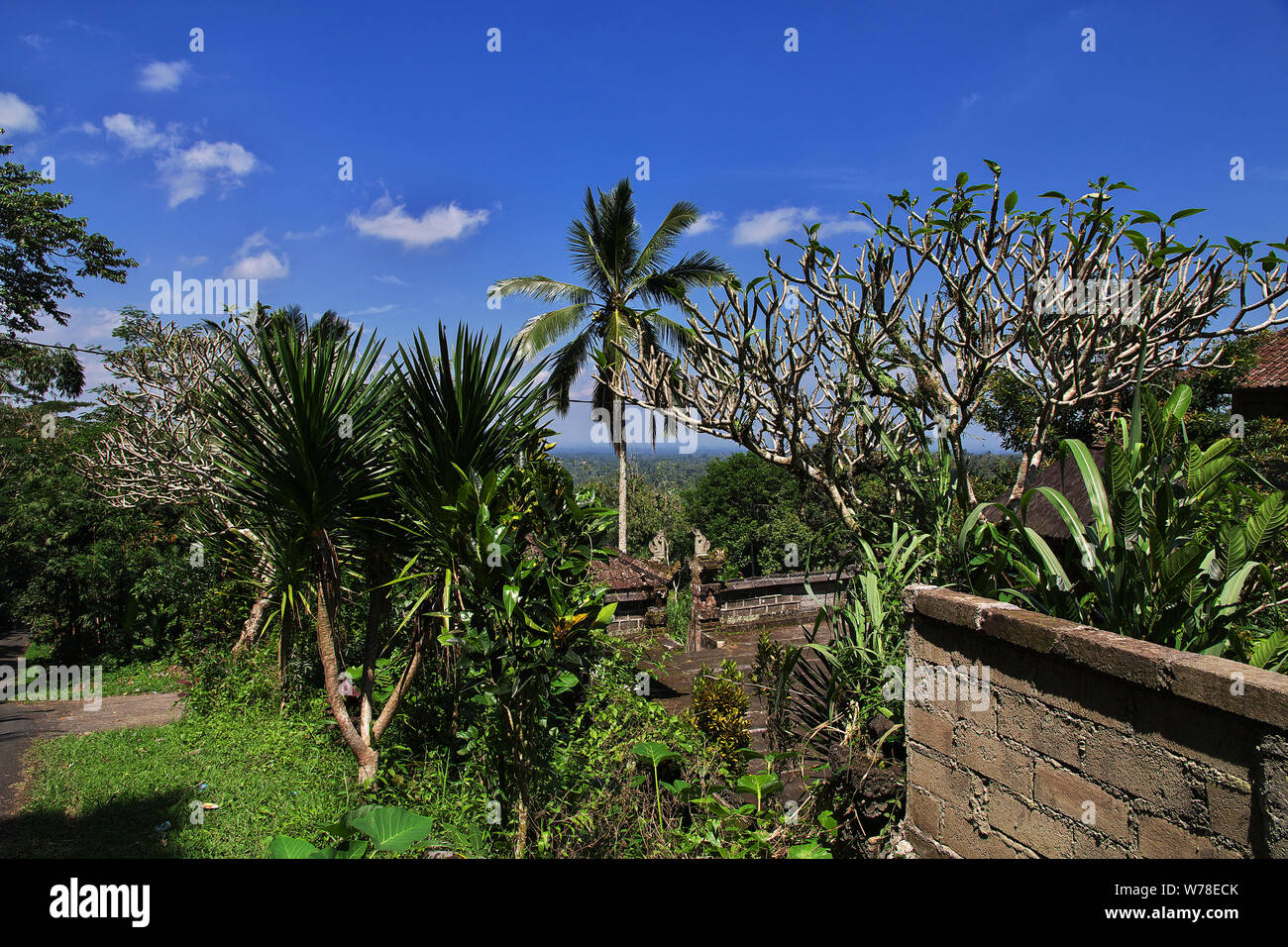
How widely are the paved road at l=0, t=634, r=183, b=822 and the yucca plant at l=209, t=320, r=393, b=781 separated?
3274mm

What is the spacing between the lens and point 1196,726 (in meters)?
2.10

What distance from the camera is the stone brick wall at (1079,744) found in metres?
1.97

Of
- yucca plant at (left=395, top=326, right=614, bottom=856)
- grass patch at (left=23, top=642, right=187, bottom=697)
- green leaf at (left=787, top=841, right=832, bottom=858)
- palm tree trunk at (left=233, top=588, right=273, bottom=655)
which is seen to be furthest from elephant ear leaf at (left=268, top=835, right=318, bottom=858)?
grass patch at (left=23, top=642, right=187, bottom=697)

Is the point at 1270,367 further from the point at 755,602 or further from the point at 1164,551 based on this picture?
the point at 1164,551

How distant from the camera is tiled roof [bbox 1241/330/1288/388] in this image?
1210 cm

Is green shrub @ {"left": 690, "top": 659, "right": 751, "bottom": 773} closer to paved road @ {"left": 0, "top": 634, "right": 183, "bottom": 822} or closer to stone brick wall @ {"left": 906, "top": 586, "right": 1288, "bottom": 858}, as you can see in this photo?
stone brick wall @ {"left": 906, "top": 586, "right": 1288, "bottom": 858}

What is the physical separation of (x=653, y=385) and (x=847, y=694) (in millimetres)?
2999

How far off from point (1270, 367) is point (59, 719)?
63.2 feet

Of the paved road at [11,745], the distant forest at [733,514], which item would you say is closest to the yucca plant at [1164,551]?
the paved road at [11,745]

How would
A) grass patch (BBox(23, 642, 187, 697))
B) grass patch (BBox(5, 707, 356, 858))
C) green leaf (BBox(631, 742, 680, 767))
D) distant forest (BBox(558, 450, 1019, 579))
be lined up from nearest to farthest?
green leaf (BBox(631, 742, 680, 767))
grass patch (BBox(5, 707, 356, 858))
grass patch (BBox(23, 642, 187, 697))
distant forest (BBox(558, 450, 1019, 579))

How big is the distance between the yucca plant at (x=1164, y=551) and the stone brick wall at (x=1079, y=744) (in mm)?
340

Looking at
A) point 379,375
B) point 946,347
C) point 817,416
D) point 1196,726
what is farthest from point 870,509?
point 379,375

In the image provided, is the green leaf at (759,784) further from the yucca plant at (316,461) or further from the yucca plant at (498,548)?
the yucca plant at (316,461)
